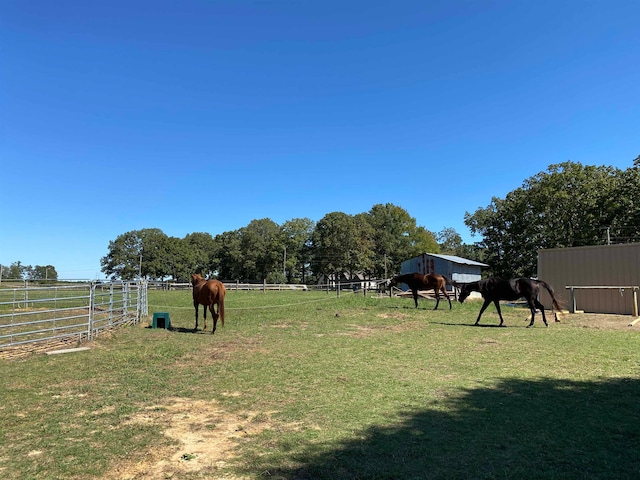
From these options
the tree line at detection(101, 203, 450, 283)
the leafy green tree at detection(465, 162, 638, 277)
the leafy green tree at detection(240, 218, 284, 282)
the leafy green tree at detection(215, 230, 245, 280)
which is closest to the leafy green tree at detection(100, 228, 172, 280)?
the tree line at detection(101, 203, 450, 283)

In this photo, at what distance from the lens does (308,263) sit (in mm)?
73250

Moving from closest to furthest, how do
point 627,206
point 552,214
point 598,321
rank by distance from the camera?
point 598,321
point 627,206
point 552,214

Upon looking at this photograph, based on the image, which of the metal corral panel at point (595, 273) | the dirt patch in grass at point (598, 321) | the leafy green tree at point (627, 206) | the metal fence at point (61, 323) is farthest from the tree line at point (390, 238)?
the metal fence at point (61, 323)

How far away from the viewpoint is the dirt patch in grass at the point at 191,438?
3.22 m

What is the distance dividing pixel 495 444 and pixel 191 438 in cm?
301

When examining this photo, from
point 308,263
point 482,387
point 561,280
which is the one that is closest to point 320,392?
point 482,387

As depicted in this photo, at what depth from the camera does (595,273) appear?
16641mm

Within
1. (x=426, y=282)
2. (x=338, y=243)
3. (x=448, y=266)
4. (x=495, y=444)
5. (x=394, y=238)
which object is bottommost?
(x=495, y=444)

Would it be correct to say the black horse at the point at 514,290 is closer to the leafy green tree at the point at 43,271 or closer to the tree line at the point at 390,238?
the tree line at the point at 390,238

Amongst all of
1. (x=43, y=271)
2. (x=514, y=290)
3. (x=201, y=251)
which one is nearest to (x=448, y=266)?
(x=514, y=290)

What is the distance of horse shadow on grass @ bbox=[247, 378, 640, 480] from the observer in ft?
10.4

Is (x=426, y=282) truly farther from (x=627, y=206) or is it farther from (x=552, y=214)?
(x=552, y=214)

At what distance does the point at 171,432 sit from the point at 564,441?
396cm

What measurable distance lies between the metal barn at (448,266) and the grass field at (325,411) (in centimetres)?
2588
